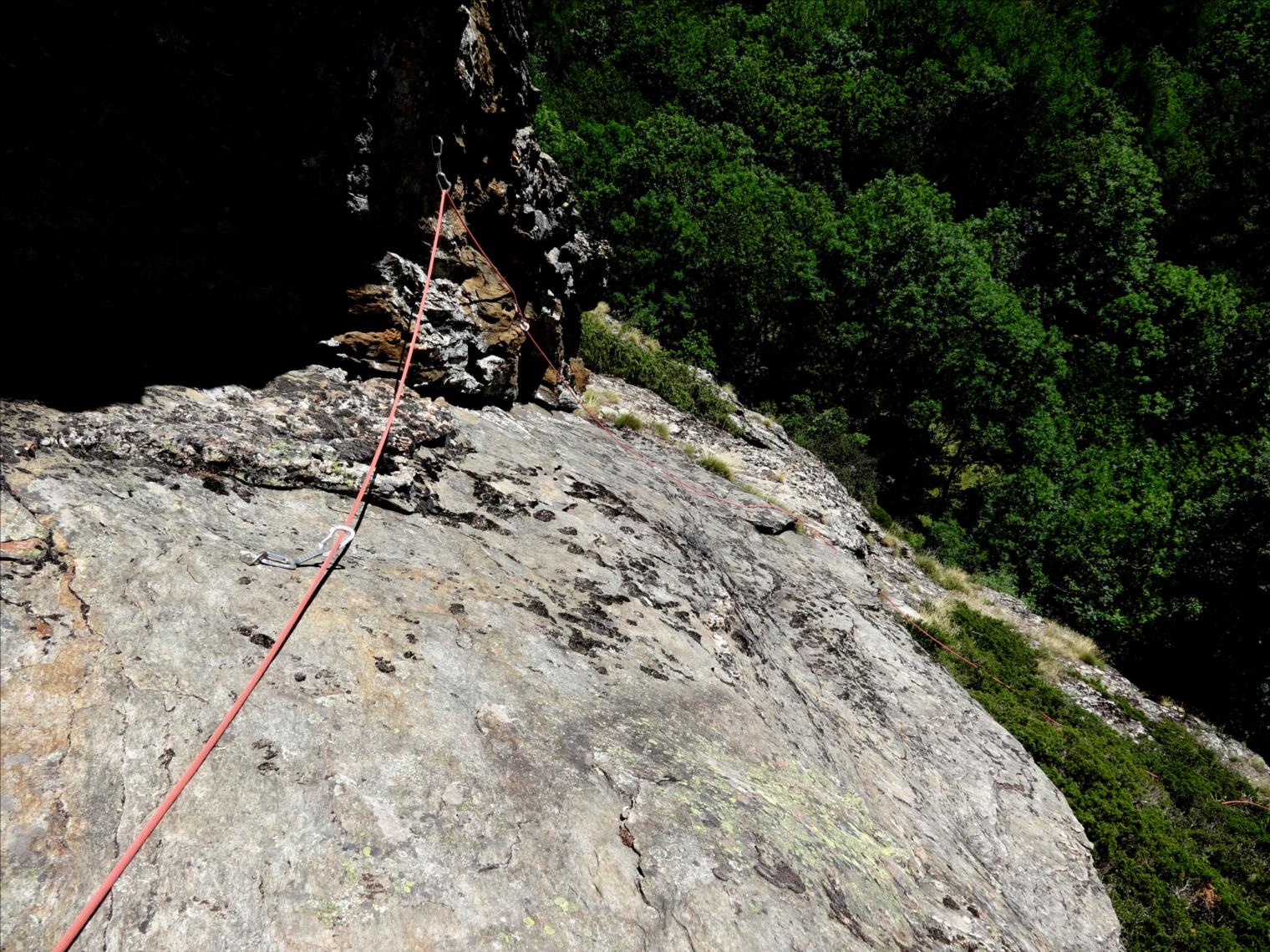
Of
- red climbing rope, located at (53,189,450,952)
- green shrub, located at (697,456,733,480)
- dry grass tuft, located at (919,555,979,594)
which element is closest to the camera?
red climbing rope, located at (53,189,450,952)

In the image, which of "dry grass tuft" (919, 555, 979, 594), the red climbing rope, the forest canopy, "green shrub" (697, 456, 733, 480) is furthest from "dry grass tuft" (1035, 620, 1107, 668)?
the red climbing rope

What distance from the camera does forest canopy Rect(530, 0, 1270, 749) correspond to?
2577 centimetres

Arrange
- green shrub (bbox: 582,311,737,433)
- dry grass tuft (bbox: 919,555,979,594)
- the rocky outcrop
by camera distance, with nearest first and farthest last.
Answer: the rocky outcrop < green shrub (bbox: 582,311,737,433) < dry grass tuft (bbox: 919,555,979,594)

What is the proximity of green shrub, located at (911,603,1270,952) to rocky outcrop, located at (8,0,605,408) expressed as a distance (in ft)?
33.3

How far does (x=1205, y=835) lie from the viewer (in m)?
11.4

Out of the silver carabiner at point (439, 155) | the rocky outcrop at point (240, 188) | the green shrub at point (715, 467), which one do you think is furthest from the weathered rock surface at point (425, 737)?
the green shrub at point (715, 467)

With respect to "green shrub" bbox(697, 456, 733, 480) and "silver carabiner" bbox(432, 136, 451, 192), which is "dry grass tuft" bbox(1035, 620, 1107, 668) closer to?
"green shrub" bbox(697, 456, 733, 480)

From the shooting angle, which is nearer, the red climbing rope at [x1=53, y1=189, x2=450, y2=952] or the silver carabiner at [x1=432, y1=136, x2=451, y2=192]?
the red climbing rope at [x1=53, y1=189, x2=450, y2=952]

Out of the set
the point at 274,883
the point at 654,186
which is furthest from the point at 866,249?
the point at 274,883

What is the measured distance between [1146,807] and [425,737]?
500 inches

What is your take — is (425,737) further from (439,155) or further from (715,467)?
(715,467)

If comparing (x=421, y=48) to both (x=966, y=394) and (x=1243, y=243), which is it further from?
(x=1243, y=243)

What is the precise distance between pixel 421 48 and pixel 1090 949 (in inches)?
389

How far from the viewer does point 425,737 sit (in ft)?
11.1
